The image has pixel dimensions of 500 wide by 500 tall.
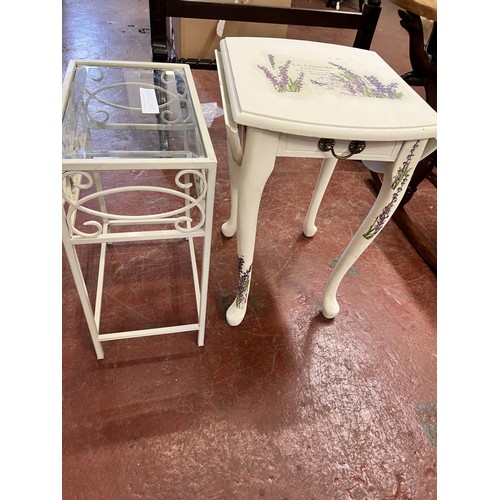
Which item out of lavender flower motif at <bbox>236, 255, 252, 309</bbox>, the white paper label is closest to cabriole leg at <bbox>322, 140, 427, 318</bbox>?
lavender flower motif at <bbox>236, 255, 252, 309</bbox>

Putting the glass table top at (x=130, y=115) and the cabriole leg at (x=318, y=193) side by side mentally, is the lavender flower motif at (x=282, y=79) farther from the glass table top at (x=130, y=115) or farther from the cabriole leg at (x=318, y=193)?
the cabriole leg at (x=318, y=193)

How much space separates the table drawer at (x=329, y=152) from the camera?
75 centimetres

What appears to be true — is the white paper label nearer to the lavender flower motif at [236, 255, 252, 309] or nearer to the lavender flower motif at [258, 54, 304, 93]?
the lavender flower motif at [258, 54, 304, 93]

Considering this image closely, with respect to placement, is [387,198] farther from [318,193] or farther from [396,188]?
[318,193]

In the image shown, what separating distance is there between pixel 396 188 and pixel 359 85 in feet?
0.81

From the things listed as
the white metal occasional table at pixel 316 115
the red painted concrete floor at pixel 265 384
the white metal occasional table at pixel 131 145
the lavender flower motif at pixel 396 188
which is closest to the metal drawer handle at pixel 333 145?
the white metal occasional table at pixel 316 115

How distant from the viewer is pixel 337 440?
95 cm

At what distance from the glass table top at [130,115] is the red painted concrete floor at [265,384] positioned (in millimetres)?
525

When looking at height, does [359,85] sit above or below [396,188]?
above

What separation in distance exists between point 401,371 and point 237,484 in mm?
563

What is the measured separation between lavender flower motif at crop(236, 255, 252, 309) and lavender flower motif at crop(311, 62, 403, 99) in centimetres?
46

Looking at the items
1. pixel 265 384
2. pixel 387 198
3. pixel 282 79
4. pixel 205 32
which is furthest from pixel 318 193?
pixel 205 32

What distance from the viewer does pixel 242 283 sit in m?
1.04

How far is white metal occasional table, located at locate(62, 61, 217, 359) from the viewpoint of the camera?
0.71 metres
